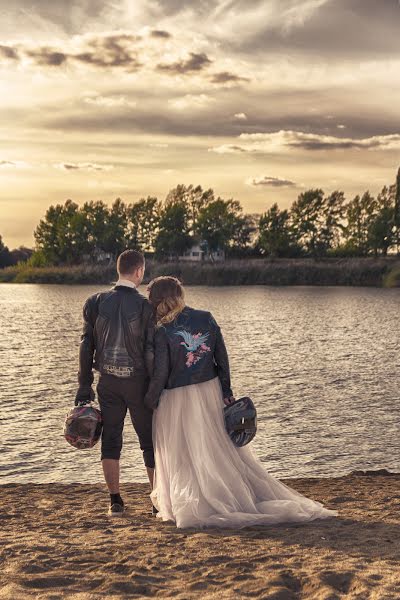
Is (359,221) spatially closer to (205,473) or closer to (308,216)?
(308,216)

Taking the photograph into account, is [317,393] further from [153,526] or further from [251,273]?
[251,273]

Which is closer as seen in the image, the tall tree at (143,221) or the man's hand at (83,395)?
the man's hand at (83,395)

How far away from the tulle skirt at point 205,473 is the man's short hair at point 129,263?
1.25 m

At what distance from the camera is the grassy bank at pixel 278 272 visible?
11188 cm

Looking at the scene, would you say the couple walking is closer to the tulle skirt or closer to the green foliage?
the tulle skirt

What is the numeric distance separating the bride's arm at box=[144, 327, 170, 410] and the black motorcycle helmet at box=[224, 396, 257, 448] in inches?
27.3

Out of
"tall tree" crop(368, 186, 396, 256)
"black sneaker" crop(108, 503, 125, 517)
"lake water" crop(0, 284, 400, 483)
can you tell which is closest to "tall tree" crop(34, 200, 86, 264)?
"tall tree" crop(368, 186, 396, 256)

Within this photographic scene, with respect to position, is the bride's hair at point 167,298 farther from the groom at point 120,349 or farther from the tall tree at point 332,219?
the tall tree at point 332,219

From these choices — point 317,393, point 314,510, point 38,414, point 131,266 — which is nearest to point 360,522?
point 314,510

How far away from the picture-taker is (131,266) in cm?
704

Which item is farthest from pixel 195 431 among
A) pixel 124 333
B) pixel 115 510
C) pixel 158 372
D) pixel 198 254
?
pixel 198 254

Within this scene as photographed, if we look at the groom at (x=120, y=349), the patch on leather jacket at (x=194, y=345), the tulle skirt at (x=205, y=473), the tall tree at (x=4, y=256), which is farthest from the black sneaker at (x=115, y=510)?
the tall tree at (x=4, y=256)

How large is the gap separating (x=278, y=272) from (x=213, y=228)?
73.6ft

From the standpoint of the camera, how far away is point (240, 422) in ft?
22.8
